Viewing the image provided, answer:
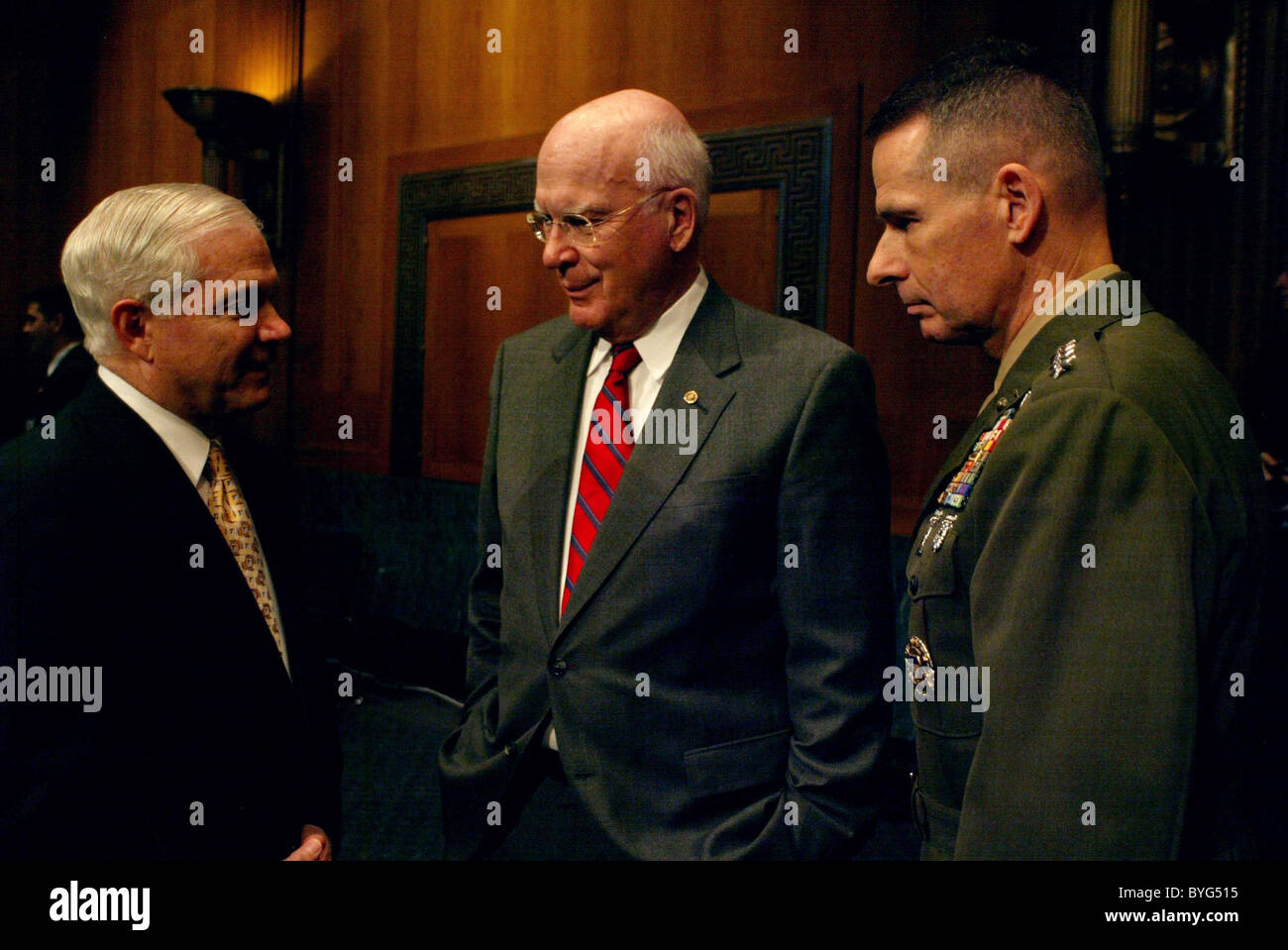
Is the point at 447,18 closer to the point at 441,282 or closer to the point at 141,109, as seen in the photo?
the point at 441,282

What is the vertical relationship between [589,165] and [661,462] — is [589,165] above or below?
above

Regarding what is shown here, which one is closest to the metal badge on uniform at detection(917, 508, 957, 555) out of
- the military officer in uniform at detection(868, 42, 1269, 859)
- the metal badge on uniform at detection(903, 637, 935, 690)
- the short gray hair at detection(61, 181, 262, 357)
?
the military officer in uniform at detection(868, 42, 1269, 859)

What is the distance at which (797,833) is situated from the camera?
1279 mm

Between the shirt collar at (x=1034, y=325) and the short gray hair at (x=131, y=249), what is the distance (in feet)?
3.26

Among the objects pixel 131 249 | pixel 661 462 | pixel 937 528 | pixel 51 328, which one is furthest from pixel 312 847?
pixel 51 328

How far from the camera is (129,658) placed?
3.51ft

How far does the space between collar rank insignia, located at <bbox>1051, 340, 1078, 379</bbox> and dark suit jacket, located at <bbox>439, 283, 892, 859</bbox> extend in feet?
1.22

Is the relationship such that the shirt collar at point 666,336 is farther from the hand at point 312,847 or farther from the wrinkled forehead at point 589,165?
the hand at point 312,847

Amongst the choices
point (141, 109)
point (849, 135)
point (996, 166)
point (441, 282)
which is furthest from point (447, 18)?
point (996, 166)

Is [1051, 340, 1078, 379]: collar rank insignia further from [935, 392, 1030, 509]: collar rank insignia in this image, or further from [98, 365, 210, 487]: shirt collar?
[98, 365, 210, 487]: shirt collar

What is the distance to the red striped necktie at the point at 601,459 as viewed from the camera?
1406 millimetres

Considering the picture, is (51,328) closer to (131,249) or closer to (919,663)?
(131,249)

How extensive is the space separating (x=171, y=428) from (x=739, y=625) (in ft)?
2.66

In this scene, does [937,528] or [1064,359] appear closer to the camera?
[1064,359]
